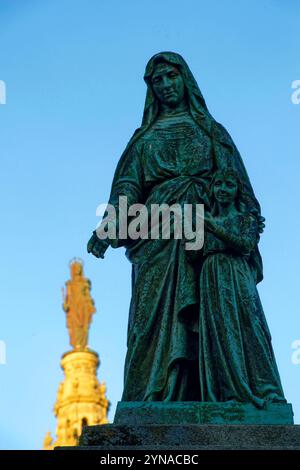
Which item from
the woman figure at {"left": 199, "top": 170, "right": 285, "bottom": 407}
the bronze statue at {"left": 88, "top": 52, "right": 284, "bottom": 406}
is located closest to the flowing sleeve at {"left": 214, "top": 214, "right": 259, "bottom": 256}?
the woman figure at {"left": 199, "top": 170, "right": 285, "bottom": 407}

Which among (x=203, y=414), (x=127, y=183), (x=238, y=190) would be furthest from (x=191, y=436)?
(x=127, y=183)

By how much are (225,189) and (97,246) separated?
1327mm

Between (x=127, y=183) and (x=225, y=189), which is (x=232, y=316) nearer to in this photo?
(x=225, y=189)

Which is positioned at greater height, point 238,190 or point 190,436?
point 238,190

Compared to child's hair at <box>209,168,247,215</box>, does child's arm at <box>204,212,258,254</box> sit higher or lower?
lower

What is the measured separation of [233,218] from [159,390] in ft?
Result: 5.90

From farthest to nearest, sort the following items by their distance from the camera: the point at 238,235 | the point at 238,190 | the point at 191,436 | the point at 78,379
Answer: the point at 78,379 < the point at 238,190 < the point at 238,235 < the point at 191,436

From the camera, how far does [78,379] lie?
69.4 metres

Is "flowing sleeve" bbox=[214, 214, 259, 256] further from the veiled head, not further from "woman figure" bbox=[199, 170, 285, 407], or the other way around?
the veiled head

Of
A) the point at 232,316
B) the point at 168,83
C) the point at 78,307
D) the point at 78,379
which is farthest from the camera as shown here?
the point at 78,307

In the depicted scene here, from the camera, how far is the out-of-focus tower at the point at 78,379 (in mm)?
65812

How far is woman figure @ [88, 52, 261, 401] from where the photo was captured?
9625 mm

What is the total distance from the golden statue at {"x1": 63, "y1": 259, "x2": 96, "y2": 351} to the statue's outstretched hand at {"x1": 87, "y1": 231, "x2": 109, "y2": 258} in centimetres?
6254
